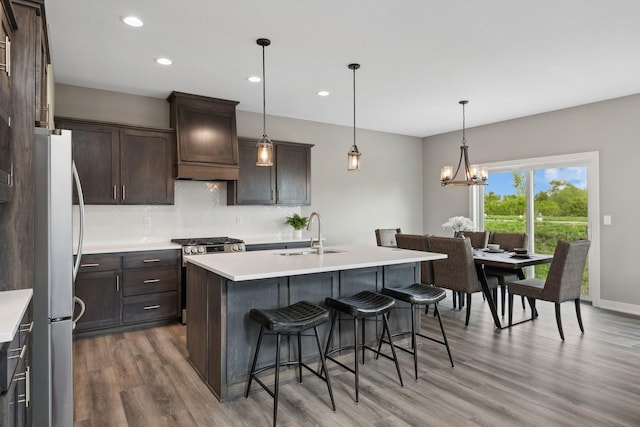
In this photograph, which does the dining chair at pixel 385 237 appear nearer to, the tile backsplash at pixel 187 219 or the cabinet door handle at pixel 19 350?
the tile backsplash at pixel 187 219

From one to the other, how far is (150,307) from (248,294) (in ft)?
6.56

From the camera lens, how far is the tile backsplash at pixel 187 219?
4430mm

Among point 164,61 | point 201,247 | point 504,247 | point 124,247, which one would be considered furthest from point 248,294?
point 504,247

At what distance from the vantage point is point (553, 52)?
341cm

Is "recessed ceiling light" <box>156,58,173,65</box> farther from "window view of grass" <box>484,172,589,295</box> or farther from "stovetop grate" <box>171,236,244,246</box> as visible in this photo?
"window view of grass" <box>484,172,589,295</box>

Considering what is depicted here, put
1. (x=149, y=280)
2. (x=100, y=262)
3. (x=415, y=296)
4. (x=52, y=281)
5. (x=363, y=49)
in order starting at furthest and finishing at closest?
(x=149, y=280) < (x=100, y=262) < (x=363, y=49) < (x=415, y=296) < (x=52, y=281)

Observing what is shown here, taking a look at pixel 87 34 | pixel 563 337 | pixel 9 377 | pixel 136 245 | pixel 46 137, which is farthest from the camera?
pixel 136 245

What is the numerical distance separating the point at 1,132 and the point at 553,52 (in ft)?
13.0

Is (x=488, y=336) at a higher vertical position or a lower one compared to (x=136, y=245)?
lower

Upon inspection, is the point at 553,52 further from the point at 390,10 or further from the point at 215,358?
the point at 215,358

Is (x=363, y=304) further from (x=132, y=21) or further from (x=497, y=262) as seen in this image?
(x=132, y=21)

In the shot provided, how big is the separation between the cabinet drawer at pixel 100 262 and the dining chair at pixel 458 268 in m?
3.34

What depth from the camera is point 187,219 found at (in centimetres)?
495

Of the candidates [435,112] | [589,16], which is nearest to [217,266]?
[589,16]
